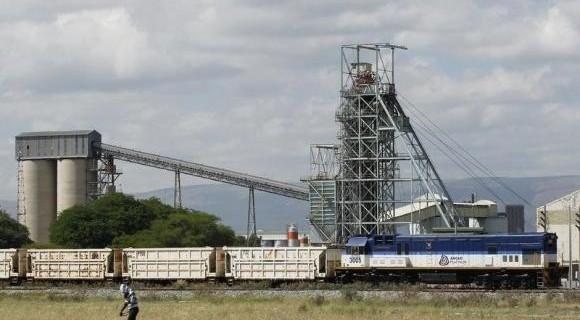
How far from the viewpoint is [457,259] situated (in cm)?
6606

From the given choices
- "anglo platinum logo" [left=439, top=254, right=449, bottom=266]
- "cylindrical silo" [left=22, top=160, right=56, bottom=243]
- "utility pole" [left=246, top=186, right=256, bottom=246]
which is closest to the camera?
"anglo platinum logo" [left=439, top=254, right=449, bottom=266]

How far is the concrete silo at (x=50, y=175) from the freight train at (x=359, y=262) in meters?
58.9

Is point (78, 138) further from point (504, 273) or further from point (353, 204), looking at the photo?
point (504, 273)

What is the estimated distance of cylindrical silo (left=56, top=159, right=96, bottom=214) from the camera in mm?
131500

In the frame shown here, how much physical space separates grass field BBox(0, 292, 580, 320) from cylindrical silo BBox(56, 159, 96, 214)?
248 ft

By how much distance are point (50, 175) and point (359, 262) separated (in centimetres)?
7577

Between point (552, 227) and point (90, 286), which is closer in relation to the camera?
point (90, 286)

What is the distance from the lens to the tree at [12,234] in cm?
12321

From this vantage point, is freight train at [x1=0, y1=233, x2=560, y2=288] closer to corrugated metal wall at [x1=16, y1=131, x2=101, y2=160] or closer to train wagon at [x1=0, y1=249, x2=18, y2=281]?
train wagon at [x1=0, y1=249, x2=18, y2=281]

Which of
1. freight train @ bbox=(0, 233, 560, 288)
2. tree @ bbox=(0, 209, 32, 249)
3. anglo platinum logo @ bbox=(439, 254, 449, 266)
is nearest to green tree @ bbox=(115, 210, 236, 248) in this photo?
tree @ bbox=(0, 209, 32, 249)

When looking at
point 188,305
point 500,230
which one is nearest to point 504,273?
point 188,305

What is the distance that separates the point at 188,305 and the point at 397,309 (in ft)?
31.3

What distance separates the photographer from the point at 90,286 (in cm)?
6956

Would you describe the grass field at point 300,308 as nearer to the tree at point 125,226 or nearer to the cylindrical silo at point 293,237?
the cylindrical silo at point 293,237
